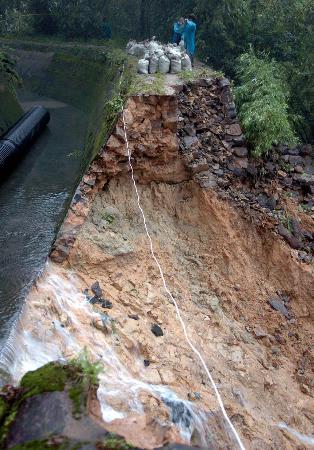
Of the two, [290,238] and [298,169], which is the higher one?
[298,169]

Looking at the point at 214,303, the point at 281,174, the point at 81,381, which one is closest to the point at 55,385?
the point at 81,381

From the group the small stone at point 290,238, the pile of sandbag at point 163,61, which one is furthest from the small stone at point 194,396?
the pile of sandbag at point 163,61

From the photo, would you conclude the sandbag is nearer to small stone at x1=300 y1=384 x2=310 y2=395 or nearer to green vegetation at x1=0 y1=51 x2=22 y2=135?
green vegetation at x1=0 y1=51 x2=22 y2=135

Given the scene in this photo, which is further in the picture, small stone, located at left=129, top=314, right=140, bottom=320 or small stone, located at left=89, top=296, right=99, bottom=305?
small stone, located at left=129, top=314, right=140, bottom=320

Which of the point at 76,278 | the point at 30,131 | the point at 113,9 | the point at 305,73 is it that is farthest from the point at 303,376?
the point at 113,9

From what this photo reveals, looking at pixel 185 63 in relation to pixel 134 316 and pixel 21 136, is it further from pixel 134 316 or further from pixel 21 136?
pixel 134 316

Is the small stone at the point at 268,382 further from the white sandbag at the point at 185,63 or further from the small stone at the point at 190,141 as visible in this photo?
the white sandbag at the point at 185,63

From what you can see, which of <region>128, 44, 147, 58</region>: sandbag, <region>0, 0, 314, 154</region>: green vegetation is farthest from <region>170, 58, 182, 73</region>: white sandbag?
<region>128, 44, 147, 58</region>: sandbag
